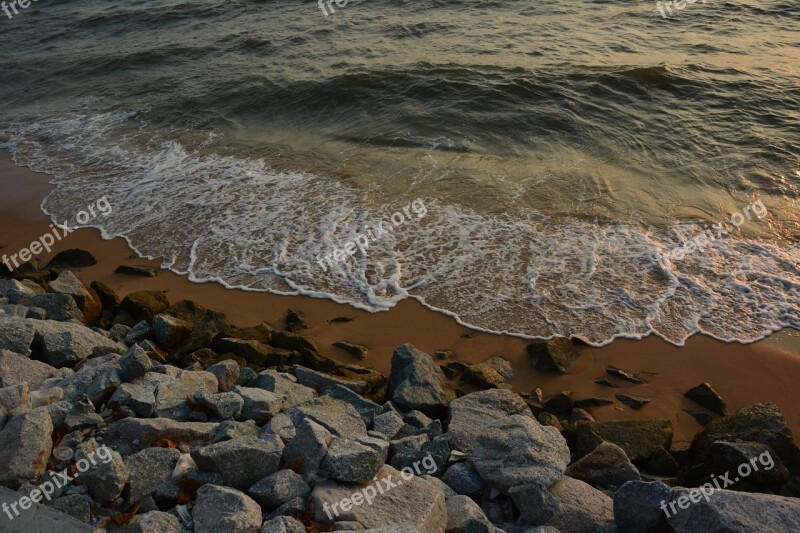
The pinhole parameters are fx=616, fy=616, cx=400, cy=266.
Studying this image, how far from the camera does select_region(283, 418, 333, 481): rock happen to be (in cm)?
391

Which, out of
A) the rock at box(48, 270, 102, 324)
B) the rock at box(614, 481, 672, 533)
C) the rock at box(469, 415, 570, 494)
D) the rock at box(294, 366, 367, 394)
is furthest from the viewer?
the rock at box(48, 270, 102, 324)

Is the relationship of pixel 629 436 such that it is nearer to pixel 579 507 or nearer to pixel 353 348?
pixel 579 507

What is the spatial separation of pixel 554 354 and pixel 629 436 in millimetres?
1227

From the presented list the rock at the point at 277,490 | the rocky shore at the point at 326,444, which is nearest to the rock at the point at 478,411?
the rocky shore at the point at 326,444

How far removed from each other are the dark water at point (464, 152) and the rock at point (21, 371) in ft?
9.20

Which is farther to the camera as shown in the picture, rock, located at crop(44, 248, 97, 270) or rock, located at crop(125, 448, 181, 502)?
rock, located at crop(44, 248, 97, 270)

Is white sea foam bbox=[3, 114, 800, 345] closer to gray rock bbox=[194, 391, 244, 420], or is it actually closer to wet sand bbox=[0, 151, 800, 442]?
wet sand bbox=[0, 151, 800, 442]

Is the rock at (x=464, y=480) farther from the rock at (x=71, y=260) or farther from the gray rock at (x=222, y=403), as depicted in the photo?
the rock at (x=71, y=260)

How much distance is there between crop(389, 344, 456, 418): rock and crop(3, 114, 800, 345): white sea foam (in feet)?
4.13

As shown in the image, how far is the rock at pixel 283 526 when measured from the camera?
3.38 meters

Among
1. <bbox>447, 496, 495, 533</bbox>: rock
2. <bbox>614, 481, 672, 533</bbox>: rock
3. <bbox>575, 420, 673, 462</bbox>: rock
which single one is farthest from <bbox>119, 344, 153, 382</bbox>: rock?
<bbox>614, 481, 672, 533</bbox>: rock

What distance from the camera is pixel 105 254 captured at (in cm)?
838

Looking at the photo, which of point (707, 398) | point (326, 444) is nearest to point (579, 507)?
point (326, 444)

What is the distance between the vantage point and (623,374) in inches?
235
